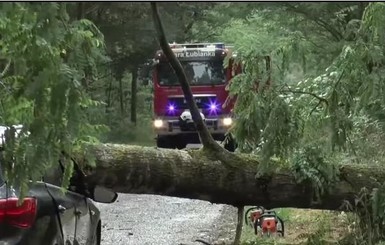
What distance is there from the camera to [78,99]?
3557mm

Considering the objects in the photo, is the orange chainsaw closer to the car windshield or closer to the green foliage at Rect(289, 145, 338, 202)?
the green foliage at Rect(289, 145, 338, 202)

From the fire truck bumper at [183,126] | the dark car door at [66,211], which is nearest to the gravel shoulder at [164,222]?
the dark car door at [66,211]

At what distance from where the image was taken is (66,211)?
17.4ft

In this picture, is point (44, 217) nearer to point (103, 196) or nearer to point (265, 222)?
point (103, 196)

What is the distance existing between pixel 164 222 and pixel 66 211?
608cm

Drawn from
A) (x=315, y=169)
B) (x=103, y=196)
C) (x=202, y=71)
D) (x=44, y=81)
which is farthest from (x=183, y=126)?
(x=44, y=81)

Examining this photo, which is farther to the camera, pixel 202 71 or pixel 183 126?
pixel 202 71

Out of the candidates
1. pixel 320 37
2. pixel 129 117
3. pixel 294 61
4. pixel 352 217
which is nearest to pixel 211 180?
pixel 294 61

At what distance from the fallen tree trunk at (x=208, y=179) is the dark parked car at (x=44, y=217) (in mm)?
1064

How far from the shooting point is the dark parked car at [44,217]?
14.9ft

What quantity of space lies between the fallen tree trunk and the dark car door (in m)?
1.47

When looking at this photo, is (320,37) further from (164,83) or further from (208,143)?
(208,143)

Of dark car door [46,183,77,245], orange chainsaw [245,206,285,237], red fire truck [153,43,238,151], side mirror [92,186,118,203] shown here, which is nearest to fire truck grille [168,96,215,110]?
red fire truck [153,43,238,151]

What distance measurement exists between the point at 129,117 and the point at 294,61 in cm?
3113
